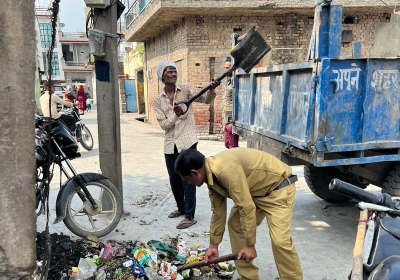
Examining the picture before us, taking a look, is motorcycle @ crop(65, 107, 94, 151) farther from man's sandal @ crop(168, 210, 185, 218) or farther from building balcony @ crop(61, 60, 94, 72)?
building balcony @ crop(61, 60, 94, 72)

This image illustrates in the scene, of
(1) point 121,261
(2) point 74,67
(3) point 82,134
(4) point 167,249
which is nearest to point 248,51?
(4) point 167,249

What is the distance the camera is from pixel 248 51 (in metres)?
4.00

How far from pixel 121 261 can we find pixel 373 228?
2.13 m

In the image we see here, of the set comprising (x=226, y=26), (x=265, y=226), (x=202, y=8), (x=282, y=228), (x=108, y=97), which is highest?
(x=202, y=8)

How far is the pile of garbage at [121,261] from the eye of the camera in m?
2.93

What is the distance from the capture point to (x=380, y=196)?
1714 millimetres

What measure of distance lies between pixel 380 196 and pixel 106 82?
126 inches

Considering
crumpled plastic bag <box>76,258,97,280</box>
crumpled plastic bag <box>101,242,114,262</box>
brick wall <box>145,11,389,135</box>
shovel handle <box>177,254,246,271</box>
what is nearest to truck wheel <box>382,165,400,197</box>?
shovel handle <box>177,254,246,271</box>

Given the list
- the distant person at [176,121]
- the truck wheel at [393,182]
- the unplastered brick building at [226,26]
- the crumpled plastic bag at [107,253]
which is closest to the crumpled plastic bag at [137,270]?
the crumpled plastic bag at [107,253]

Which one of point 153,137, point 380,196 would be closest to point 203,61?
point 153,137

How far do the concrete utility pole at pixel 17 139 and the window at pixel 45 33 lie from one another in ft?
1.16

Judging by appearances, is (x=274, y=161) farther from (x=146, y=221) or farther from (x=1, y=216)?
(x=146, y=221)

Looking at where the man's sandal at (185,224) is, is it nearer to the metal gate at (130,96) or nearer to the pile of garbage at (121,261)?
the pile of garbage at (121,261)

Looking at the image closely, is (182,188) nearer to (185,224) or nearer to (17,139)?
(185,224)
